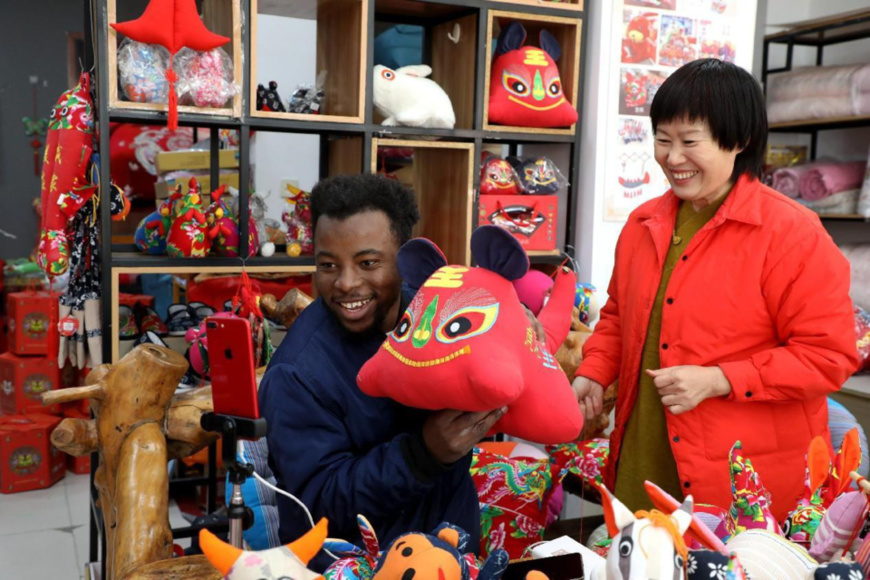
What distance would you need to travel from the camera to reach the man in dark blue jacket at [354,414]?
45.6 inches

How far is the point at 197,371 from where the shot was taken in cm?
228

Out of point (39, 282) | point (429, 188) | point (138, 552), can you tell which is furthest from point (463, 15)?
point (39, 282)

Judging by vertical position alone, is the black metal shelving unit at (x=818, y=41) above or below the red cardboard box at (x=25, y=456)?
above

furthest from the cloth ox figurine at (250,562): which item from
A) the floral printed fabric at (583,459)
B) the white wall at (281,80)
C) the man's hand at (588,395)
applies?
the white wall at (281,80)

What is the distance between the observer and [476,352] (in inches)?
40.9

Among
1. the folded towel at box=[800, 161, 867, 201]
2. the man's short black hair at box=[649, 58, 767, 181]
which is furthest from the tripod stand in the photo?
→ the folded towel at box=[800, 161, 867, 201]

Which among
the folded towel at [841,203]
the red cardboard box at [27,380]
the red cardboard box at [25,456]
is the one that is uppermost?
the folded towel at [841,203]

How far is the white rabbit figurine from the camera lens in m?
2.37

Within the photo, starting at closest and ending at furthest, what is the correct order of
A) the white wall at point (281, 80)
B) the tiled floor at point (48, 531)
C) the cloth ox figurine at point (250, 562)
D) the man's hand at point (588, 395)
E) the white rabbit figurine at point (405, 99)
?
the cloth ox figurine at point (250, 562) < the man's hand at point (588, 395) < the white rabbit figurine at point (405, 99) < the tiled floor at point (48, 531) < the white wall at point (281, 80)

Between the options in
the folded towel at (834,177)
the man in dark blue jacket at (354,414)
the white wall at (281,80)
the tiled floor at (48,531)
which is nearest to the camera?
the man in dark blue jacket at (354,414)

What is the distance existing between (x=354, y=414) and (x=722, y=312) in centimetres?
66

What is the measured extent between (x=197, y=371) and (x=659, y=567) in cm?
173

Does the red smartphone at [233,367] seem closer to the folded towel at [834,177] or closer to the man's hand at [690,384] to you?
the man's hand at [690,384]

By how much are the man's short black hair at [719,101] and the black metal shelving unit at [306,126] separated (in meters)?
1.13
